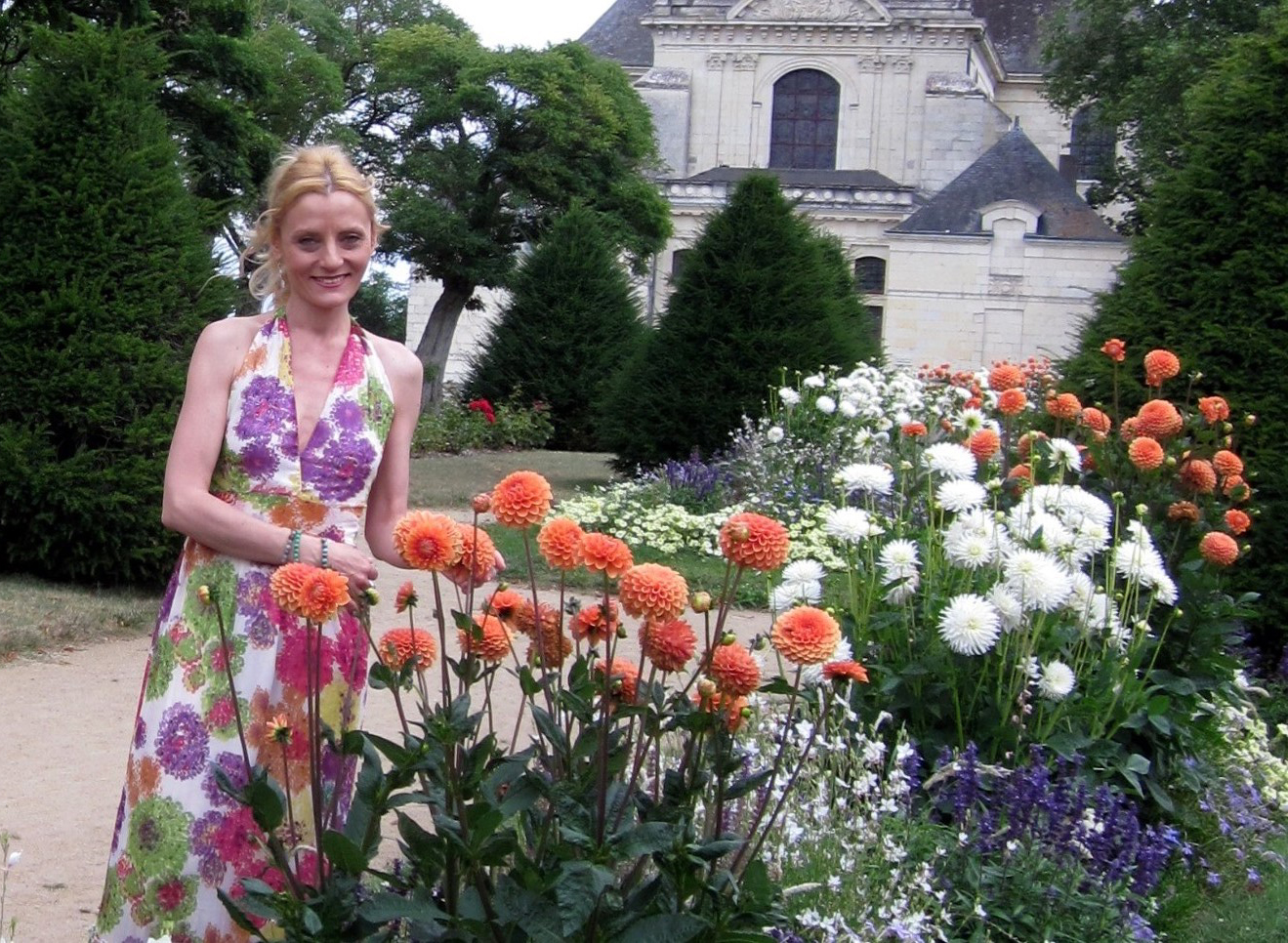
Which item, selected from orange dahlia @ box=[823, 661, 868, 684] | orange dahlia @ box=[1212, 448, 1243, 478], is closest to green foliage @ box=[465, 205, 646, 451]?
orange dahlia @ box=[1212, 448, 1243, 478]

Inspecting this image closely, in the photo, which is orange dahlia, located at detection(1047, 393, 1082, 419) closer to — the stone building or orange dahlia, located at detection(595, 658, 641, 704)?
orange dahlia, located at detection(595, 658, 641, 704)

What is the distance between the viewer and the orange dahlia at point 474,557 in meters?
1.99

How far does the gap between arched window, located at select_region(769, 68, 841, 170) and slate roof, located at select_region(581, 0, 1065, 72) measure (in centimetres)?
488

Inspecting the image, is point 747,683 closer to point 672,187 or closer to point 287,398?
point 287,398

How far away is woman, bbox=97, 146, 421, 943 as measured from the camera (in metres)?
2.42

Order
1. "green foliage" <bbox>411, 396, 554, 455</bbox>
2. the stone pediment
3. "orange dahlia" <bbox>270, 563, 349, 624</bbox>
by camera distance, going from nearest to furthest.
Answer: "orange dahlia" <bbox>270, 563, 349, 624</bbox>
"green foliage" <bbox>411, 396, 554, 455</bbox>
the stone pediment

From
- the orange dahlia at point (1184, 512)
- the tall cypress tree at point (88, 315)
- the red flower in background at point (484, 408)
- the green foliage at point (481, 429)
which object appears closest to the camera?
the orange dahlia at point (1184, 512)

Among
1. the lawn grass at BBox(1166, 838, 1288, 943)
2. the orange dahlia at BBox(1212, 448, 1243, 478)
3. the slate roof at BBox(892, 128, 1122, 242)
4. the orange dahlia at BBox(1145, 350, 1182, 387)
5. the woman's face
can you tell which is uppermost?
the slate roof at BBox(892, 128, 1122, 242)

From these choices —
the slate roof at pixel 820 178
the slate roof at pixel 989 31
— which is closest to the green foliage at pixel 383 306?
the slate roof at pixel 989 31

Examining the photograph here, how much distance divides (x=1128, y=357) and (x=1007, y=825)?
3.64m

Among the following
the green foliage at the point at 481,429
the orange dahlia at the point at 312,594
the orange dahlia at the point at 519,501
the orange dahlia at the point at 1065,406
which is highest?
the orange dahlia at the point at 519,501

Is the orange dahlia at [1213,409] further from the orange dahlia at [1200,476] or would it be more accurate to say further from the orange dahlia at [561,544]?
the orange dahlia at [561,544]

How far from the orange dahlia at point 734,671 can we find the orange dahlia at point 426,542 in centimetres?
36

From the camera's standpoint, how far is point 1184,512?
452cm
